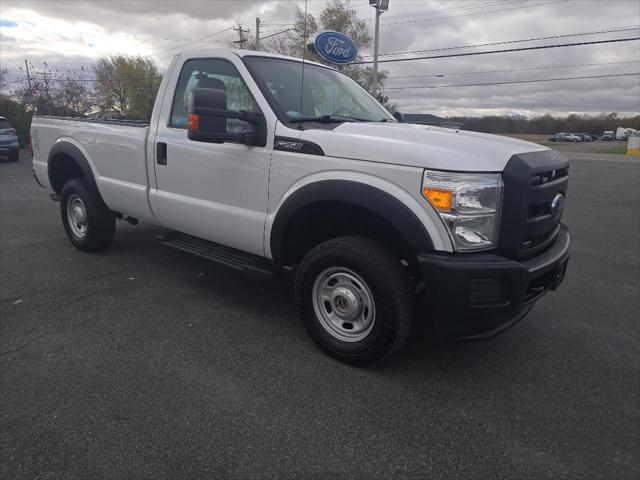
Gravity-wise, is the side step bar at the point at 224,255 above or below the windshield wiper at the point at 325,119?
below

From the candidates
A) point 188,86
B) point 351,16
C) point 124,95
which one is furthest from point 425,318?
point 124,95

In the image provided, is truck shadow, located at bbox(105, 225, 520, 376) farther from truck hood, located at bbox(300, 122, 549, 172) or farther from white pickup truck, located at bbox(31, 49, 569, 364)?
truck hood, located at bbox(300, 122, 549, 172)

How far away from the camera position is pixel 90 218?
512 cm

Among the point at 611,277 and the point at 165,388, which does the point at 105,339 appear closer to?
the point at 165,388

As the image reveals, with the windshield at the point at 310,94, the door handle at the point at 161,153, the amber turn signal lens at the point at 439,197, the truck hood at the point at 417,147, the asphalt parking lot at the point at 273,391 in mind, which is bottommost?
the asphalt parking lot at the point at 273,391

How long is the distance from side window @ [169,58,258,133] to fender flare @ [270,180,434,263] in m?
0.79

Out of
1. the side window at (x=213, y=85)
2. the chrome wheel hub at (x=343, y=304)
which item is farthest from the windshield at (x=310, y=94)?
the chrome wheel hub at (x=343, y=304)

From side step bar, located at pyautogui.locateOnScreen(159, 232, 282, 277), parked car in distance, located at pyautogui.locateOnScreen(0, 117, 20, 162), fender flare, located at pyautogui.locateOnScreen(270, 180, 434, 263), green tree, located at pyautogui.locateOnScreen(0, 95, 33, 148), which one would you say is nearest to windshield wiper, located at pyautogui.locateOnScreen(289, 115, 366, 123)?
fender flare, located at pyautogui.locateOnScreen(270, 180, 434, 263)

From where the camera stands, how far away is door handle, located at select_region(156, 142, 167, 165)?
13.4 ft

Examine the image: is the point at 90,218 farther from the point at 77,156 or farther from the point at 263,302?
the point at 263,302

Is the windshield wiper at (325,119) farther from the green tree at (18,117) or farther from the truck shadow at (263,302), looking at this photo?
the green tree at (18,117)

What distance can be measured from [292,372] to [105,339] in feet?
4.63

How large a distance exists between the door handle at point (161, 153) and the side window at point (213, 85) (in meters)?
0.19

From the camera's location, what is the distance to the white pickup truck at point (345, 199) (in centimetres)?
262
